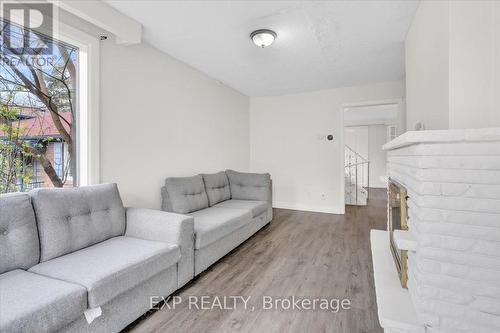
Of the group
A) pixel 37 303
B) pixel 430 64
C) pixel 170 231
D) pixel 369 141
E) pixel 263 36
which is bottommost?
pixel 37 303

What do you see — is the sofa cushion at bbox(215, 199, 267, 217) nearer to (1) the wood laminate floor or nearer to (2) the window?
(1) the wood laminate floor

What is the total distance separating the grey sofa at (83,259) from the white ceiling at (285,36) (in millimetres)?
1758

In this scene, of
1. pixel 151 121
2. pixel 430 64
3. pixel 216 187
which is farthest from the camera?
pixel 216 187

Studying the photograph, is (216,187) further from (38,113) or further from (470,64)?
(470,64)

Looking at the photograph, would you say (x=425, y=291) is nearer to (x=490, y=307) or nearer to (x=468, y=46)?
(x=490, y=307)

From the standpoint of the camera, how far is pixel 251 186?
13.3 ft

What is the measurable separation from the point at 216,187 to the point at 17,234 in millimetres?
2465

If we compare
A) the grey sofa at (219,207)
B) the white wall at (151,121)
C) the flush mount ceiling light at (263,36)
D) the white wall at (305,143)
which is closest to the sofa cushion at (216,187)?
the grey sofa at (219,207)

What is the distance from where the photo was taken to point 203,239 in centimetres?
230

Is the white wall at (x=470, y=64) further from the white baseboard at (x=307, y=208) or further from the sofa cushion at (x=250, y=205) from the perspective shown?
the white baseboard at (x=307, y=208)

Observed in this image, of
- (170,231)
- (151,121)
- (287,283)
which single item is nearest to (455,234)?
(287,283)

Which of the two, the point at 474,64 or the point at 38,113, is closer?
the point at 474,64

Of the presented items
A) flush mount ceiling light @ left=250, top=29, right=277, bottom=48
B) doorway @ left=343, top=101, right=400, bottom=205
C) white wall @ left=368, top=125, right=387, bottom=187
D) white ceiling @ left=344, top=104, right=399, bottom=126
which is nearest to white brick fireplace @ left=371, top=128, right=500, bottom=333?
flush mount ceiling light @ left=250, top=29, right=277, bottom=48

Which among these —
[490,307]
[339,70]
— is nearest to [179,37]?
[339,70]
